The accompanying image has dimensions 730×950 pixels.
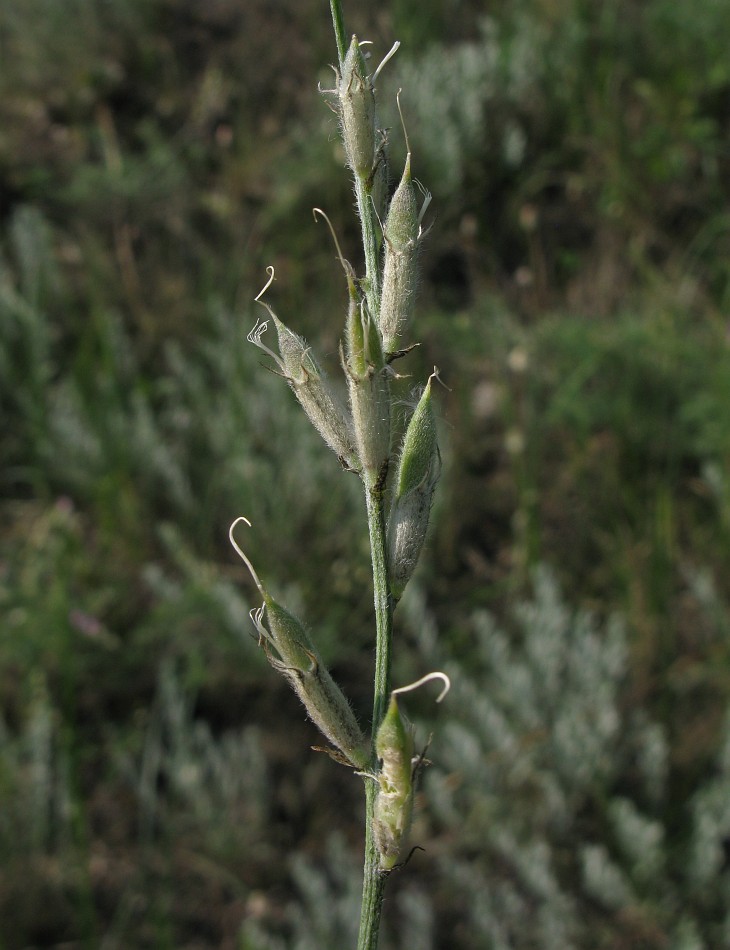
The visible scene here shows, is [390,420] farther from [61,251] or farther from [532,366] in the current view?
[61,251]

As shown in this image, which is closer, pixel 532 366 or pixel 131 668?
pixel 131 668

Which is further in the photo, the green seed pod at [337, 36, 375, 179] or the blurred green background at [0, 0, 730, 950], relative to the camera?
the blurred green background at [0, 0, 730, 950]

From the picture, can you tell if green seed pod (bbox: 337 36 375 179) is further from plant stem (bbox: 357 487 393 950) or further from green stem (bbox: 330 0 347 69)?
plant stem (bbox: 357 487 393 950)

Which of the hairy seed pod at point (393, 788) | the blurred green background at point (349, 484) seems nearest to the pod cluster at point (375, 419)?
the hairy seed pod at point (393, 788)

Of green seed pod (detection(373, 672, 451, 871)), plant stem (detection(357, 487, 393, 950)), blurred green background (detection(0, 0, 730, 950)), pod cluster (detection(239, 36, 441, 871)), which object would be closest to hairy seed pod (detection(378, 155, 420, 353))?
pod cluster (detection(239, 36, 441, 871))

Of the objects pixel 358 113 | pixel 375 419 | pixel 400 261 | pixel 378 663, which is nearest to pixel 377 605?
pixel 378 663

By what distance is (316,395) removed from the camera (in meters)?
0.75

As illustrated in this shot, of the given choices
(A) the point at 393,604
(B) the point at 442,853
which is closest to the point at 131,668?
(B) the point at 442,853

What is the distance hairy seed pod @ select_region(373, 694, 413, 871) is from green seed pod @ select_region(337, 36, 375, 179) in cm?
41

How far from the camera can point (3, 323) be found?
2.99m

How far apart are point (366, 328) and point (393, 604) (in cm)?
22

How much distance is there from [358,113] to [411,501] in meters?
0.30

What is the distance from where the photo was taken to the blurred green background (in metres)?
2.08

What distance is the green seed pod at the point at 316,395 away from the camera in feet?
2.45
